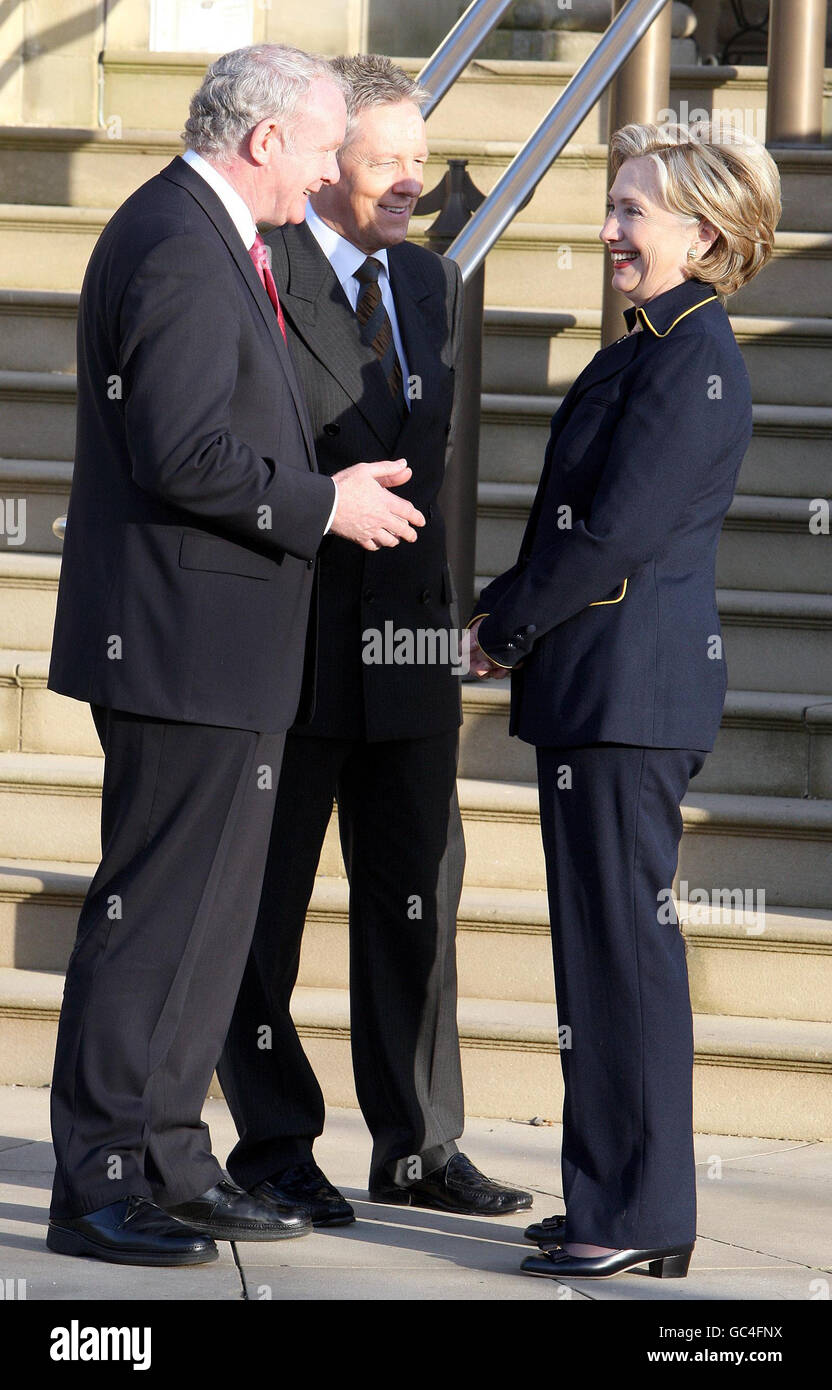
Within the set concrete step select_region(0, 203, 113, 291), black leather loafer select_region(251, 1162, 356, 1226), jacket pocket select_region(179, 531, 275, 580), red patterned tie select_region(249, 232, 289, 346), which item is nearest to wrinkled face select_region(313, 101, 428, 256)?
red patterned tie select_region(249, 232, 289, 346)

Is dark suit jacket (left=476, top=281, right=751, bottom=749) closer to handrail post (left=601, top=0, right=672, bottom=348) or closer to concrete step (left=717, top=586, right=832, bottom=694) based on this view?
concrete step (left=717, top=586, right=832, bottom=694)

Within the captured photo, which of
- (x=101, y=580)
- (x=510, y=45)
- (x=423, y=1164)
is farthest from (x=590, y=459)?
(x=510, y=45)

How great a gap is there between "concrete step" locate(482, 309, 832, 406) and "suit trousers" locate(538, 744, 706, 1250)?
101 inches

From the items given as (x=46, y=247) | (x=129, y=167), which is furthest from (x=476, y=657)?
(x=129, y=167)

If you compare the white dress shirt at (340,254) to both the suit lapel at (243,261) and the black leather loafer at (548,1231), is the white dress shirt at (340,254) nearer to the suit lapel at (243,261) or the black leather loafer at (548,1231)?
the suit lapel at (243,261)

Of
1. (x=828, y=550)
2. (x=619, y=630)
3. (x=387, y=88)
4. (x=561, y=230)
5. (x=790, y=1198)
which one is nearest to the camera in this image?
(x=619, y=630)

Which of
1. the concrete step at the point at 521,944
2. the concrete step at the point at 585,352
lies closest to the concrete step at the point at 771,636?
the concrete step at the point at 521,944

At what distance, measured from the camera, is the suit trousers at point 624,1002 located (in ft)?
8.08

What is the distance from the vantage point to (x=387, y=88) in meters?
2.76

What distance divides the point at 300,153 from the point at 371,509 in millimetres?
492

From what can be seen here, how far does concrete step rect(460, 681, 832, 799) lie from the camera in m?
3.76

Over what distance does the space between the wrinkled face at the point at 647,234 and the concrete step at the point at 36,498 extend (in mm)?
2370
